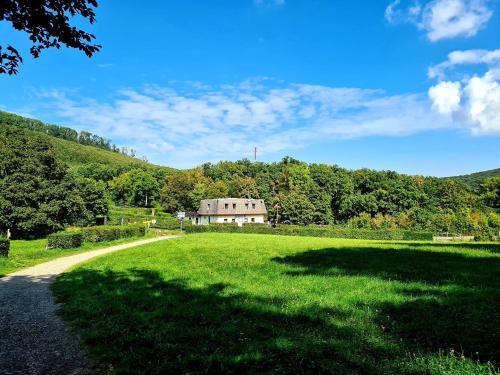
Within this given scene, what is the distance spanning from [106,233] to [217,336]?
32.4 meters

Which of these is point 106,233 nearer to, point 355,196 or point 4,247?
point 4,247

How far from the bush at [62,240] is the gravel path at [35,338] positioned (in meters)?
16.4

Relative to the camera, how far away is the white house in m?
84.6

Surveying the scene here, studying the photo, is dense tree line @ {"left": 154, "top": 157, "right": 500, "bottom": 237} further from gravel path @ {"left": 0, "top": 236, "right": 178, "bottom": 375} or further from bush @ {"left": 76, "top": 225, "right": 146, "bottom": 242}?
gravel path @ {"left": 0, "top": 236, "right": 178, "bottom": 375}

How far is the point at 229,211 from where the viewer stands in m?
85.1

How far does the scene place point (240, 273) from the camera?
47.3ft

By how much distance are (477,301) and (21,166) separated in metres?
50.4

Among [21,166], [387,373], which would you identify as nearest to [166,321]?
[387,373]

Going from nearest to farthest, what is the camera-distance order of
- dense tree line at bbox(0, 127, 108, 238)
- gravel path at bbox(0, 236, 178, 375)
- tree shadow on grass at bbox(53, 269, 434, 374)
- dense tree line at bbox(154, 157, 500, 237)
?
tree shadow on grass at bbox(53, 269, 434, 374)
gravel path at bbox(0, 236, 178, 375)
dense tree line at bbox(0, 127, 108, 238)
dense tree line at bbox(154, 157, 500, 237)

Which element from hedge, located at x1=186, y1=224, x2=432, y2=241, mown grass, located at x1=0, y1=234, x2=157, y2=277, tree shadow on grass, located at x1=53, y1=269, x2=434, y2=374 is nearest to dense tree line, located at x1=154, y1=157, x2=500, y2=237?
hedge, located at x1=186, y1=224, x2=432, y2=241

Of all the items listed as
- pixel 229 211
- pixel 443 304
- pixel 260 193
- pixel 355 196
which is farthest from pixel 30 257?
pixel 260 193

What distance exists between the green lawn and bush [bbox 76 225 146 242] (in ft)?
70.1

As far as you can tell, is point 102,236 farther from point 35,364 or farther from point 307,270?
point 35,364

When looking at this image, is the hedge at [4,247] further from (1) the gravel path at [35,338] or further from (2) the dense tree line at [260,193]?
(2) the dense tree line at [260,193]
